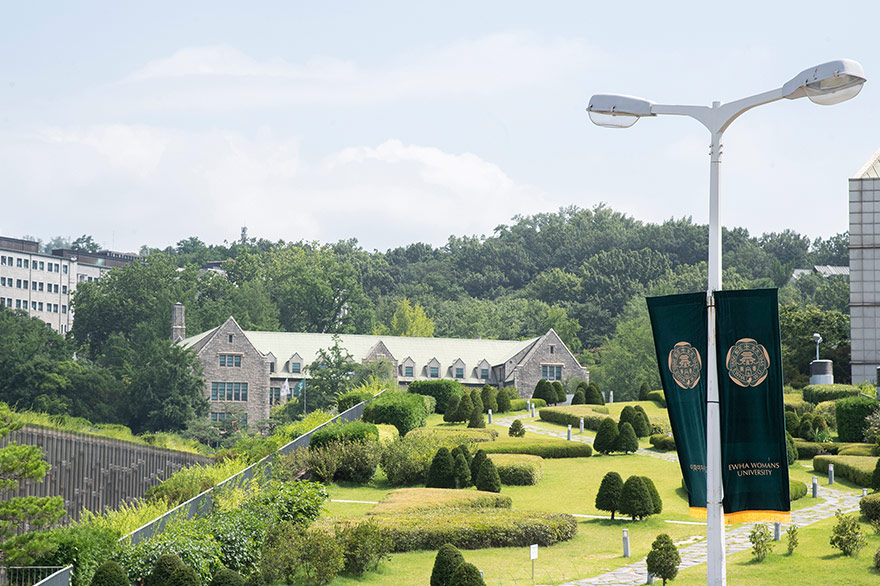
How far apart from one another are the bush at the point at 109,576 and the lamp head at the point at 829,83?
12818mm

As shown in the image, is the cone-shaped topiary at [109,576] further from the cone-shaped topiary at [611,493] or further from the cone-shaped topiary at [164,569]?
the cone-shaped topiary at [611,493]

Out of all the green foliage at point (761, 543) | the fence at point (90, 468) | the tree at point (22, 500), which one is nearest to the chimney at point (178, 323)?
the fence at point (90, 468)

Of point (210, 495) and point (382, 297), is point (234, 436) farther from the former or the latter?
point (382, 297)

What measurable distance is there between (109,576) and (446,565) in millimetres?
5668

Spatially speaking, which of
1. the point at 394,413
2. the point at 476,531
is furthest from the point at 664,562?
the point at 394,413

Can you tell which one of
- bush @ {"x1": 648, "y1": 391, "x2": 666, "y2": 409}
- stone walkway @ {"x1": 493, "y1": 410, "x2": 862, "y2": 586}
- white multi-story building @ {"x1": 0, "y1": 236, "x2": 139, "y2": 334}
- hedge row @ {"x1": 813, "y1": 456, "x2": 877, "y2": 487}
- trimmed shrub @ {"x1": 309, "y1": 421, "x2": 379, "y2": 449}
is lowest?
stone walkway @ {"x1": 493, "y1": 410, "x2": 862, "y2": 586}

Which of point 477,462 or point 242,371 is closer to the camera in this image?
point 477,462

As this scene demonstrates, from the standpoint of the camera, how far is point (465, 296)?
122 m

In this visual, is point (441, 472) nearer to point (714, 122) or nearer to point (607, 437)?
point (607, 437)

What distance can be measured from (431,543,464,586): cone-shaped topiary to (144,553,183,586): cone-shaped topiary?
4.44 meters

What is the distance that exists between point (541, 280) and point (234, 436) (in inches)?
2178

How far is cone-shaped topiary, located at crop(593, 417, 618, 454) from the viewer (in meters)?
36.8

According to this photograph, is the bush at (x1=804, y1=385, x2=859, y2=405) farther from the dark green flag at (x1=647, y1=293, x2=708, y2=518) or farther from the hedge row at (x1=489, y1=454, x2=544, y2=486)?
the dark green flag at (x1=647, y1=293, x2=708, y2=518)

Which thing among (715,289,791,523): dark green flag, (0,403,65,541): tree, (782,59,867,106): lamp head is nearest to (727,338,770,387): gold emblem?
(715,289,791,523): dark green flag
